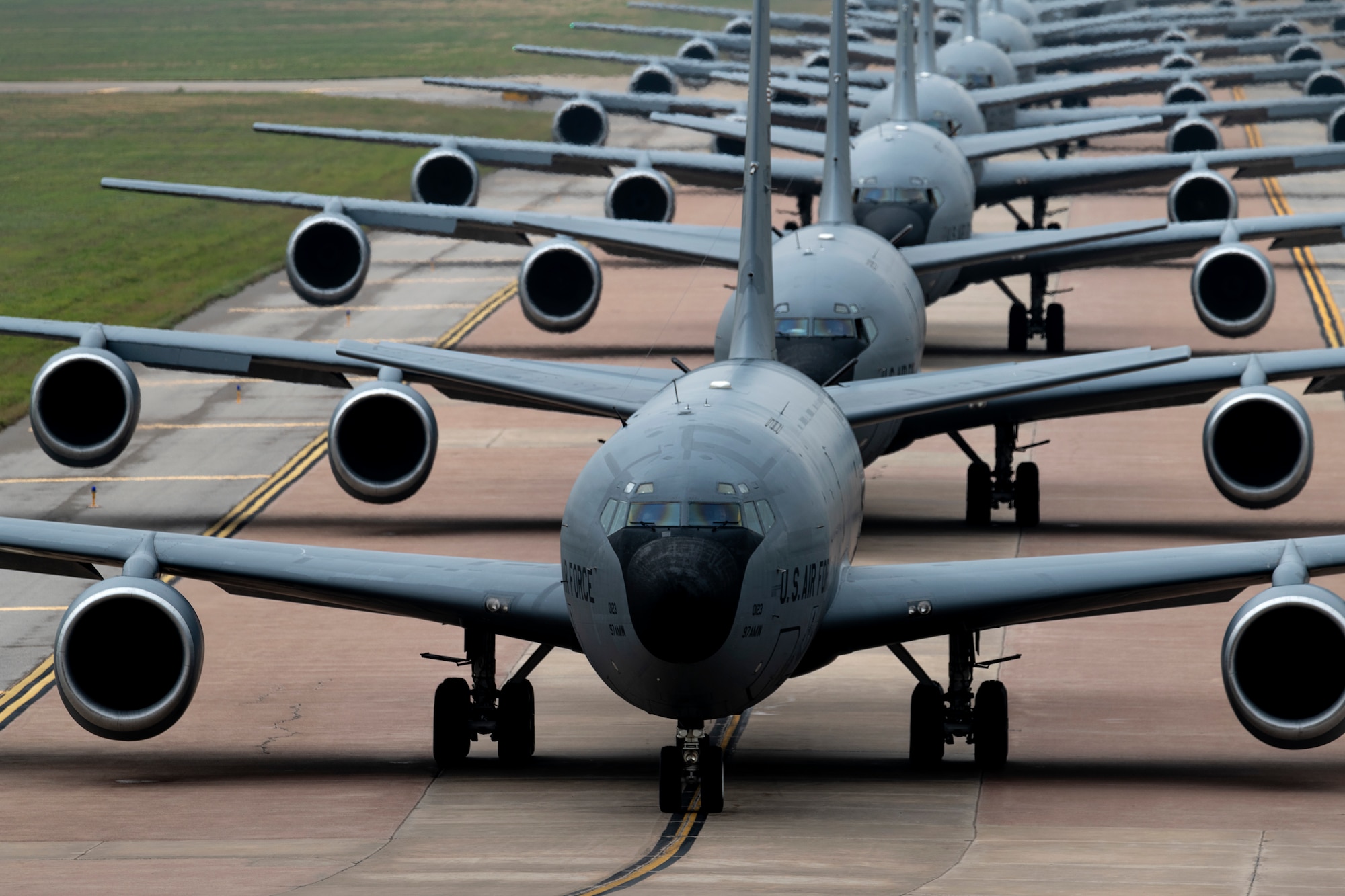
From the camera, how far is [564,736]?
76.2ft

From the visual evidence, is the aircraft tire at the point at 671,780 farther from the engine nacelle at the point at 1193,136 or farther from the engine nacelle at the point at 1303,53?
the engine nacelle at the point at 1303,53

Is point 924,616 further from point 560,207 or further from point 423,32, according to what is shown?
point 423,32

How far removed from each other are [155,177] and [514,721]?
4990 centimetres

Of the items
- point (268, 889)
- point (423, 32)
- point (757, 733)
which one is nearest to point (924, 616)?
point (757, 733)

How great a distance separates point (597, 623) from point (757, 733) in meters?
4.41

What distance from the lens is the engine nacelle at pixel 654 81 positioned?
280 feet

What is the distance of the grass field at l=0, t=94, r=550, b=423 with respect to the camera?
5256 cm

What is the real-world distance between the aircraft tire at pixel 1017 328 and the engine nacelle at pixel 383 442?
18.4m

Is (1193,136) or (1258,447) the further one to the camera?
(1193,136)

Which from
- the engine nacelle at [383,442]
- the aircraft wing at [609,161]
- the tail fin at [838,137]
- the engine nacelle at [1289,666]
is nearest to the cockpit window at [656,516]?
the engine nacelle at [1289,666]

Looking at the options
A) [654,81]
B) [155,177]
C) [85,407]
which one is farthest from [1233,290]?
[654,81]

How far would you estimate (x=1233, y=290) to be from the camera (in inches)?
1689

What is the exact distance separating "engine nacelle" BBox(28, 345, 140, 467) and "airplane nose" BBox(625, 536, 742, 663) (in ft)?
50.9

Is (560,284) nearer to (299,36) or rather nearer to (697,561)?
(697,561)
